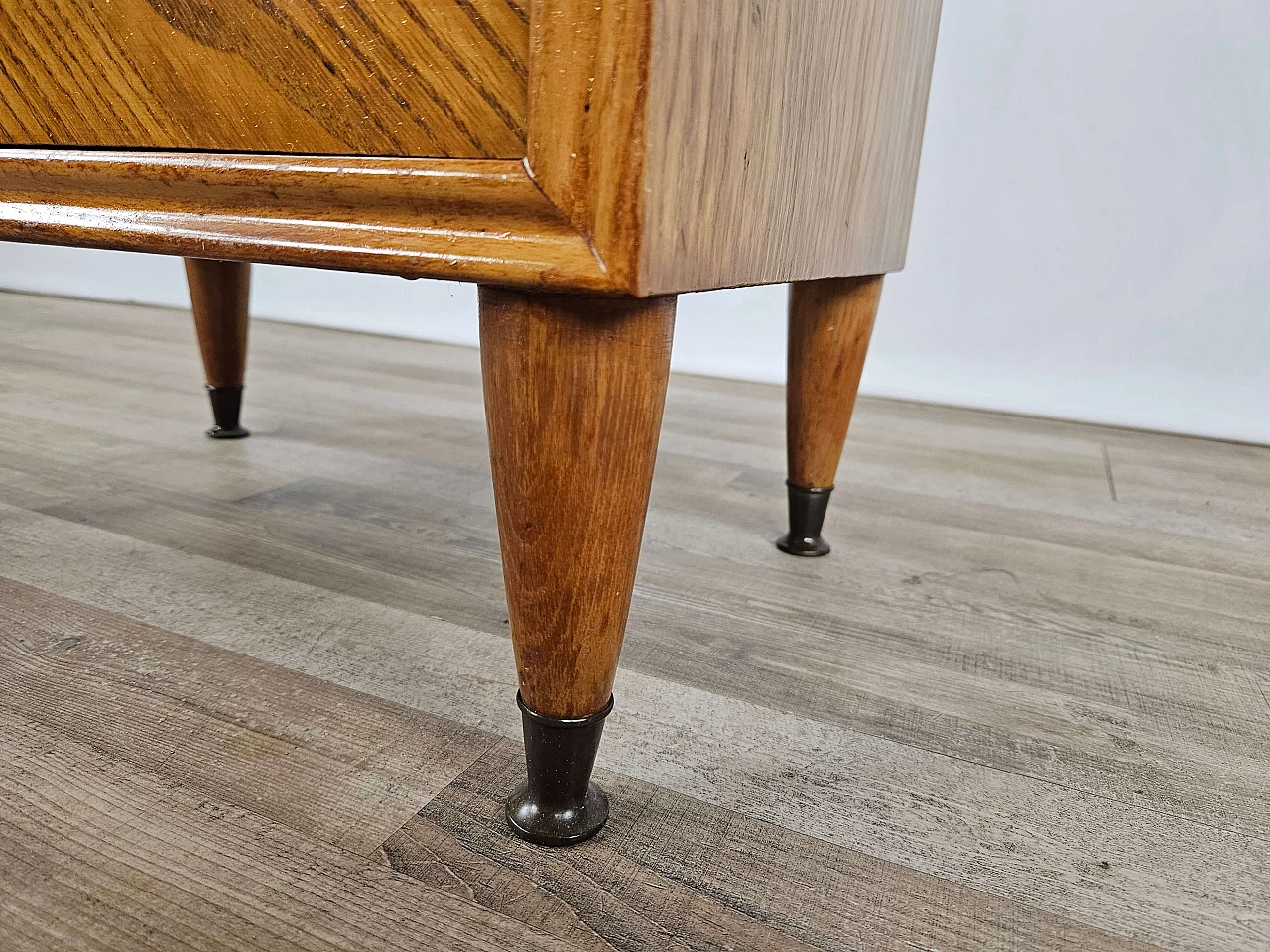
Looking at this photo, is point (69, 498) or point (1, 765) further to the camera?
point (69, 498)

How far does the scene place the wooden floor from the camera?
392 millimetres

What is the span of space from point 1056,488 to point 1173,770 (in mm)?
616

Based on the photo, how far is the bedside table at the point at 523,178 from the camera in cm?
31

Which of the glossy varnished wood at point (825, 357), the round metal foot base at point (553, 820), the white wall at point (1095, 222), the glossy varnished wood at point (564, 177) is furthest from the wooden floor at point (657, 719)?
the white wall at point (1095, 222)

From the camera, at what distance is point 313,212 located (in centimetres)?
37

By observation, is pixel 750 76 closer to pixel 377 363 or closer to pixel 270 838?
pixel 270 838

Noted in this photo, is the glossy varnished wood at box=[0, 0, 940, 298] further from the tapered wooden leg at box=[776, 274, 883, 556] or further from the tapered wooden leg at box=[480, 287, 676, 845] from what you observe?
the tapered wooden leg at box=[776, 274, 883, 556]

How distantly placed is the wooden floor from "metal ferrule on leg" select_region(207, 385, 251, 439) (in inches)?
2.2

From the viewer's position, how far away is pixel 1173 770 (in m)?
0.51

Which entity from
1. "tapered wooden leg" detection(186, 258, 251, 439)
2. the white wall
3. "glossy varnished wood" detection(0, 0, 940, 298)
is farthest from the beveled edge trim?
the white wall

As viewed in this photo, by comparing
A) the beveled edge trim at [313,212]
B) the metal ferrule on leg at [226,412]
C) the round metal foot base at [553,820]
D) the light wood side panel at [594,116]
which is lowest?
the metal ferrule on leg at [226,412]

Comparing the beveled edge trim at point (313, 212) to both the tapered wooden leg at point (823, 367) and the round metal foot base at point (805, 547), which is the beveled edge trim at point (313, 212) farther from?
the round metal foot base at point (805, 547)

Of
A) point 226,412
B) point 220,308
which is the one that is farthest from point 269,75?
point 226,412

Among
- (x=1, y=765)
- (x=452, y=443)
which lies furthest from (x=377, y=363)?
(x=1, y=765)
